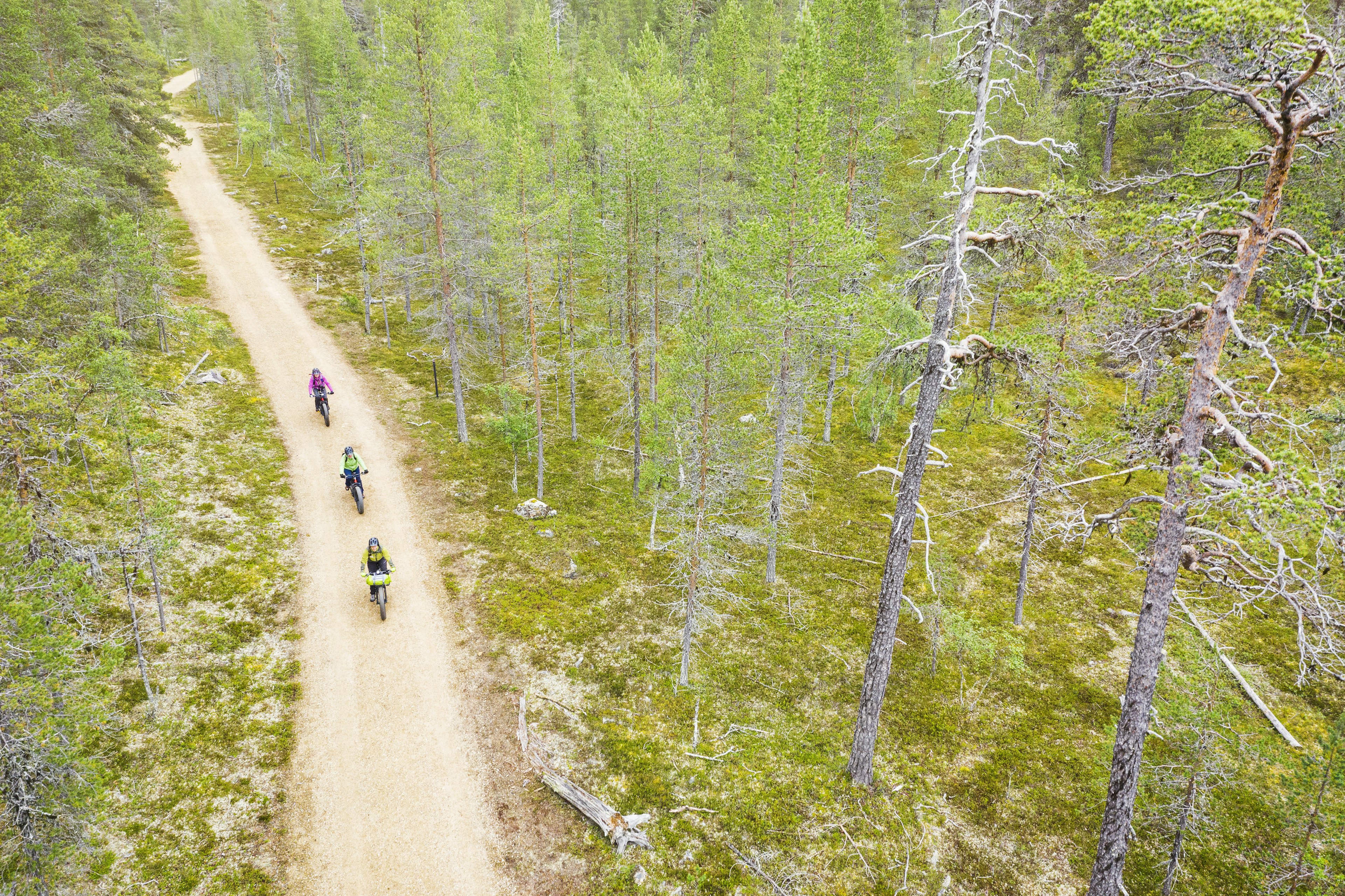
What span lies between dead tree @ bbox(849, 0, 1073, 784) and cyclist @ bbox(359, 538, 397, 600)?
12153 mm

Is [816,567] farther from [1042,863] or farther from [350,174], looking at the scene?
[350,174]

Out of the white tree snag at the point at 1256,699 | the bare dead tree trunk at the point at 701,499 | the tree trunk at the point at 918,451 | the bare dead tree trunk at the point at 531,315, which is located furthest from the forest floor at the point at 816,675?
the bare dead tree trunk at the point at 701,499

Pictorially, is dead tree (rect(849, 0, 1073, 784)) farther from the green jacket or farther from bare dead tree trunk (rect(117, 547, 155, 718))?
bare dead tree trunk (rect(117, 547, 155, 718))

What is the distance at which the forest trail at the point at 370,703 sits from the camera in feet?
36.2

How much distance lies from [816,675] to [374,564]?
475 inches

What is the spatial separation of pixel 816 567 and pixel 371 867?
14491 millimetres

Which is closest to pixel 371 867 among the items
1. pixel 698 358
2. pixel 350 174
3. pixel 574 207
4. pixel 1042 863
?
pixel 698 358

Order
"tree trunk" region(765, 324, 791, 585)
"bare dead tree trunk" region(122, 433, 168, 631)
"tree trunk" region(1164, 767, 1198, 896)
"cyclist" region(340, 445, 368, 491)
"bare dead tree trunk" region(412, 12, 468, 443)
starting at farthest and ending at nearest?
"bare dead tree trunk" region(412, 12, 468, 443)
"cyclist" region(340, 445, 368, 491)
"tree trunk" region(765, 324, 791, 585)
"bare dead tree trunk" region(122, 433, 168, 631)
"tree trunk" region(1164, 767, 1198, 896)

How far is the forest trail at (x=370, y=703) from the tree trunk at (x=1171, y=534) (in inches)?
407

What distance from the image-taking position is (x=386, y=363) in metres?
29.9

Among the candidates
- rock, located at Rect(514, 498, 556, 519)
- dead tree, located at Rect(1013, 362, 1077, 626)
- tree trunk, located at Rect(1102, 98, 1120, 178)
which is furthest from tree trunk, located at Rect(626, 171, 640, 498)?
tree trunk, located at Rect(1102, 98, 1120, 178)

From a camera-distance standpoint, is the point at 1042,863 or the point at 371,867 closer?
the point at 371,867

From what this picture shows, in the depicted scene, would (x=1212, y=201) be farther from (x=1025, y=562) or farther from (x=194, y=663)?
(x=194, y=663)

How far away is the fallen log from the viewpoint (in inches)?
453
